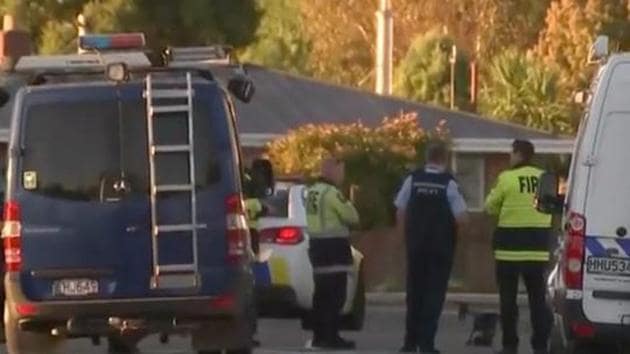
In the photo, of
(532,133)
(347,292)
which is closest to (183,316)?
(347,292)

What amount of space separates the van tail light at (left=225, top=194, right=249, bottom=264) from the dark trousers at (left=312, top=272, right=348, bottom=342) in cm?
347

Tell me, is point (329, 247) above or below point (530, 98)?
above

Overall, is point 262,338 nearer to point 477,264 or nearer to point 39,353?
point 39,353

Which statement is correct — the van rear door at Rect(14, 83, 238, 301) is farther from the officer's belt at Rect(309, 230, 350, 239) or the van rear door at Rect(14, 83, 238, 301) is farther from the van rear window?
the officer's belt at Rect(309, 230, 350, 239)

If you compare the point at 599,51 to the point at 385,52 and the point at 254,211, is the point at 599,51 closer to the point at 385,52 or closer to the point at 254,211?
the point at 254,211

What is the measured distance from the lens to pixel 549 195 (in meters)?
15.5

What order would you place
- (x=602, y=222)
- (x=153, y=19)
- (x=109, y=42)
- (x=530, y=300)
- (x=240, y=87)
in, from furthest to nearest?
(x=153, y=19) < (x=530, y=300) < (x=240, y=87) < (x=109, y=42) < (x=602, y=222)

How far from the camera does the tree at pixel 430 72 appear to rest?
5522 cm

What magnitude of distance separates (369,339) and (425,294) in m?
2.76

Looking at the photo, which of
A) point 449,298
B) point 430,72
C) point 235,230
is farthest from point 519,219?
point 430,72

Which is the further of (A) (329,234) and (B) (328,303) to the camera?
(B) (328,303)

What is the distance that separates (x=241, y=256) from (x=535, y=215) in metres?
3.84

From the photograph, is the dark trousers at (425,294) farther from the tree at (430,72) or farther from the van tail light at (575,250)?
the tree at (430,72)

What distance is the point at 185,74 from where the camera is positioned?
15.4 m
